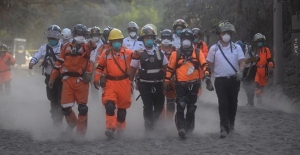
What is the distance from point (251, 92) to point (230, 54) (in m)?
6.00

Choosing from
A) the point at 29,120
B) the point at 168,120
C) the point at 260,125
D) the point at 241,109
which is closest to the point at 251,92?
the point at 241,109

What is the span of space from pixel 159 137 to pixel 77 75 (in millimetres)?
1914

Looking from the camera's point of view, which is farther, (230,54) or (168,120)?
(168,120)

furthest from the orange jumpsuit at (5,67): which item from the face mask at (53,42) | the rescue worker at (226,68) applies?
the rescue worker at (226,68)

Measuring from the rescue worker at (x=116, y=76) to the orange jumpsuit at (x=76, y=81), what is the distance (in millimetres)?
337

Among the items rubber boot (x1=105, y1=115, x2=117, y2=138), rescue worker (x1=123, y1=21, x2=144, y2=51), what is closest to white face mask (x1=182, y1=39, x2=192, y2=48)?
rubber boot (x1=105, y1=115, x2=117, y2=138)

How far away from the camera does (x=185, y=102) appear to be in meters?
10.3

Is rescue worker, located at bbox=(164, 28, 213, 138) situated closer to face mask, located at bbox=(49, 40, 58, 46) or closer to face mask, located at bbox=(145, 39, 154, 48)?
face mask, located at bbox=(145, 39, 154, 48)

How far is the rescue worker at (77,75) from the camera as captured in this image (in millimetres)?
10516

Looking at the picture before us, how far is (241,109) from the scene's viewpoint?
15.1 metres

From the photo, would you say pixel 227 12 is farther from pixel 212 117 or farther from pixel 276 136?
pixel 276 136

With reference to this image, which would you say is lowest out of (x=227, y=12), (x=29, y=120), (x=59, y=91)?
(x=29, y=120)

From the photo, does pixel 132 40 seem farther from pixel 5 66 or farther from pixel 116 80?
pixel 5 66

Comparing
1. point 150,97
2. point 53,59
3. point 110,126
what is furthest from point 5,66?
point 110,126
